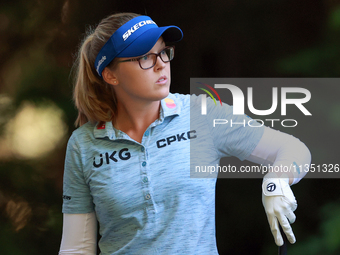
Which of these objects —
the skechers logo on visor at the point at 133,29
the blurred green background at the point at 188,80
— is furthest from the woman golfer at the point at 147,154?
the blurred green background at the point at 188,80

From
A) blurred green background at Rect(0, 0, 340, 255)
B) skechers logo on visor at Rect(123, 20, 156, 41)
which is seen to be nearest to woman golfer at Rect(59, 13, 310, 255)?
skechers logo on visor at Rect(123, 20, 156, 41)

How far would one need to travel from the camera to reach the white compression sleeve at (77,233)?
4.39ft

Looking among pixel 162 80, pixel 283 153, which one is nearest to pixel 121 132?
pixel 162 80

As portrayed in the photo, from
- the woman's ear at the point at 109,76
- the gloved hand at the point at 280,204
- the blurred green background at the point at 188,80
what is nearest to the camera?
the gloved hand at the point at 280,204

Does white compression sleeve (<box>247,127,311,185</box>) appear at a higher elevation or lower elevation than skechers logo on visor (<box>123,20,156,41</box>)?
lower

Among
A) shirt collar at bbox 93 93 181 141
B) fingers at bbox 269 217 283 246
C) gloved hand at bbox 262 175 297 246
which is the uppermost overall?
shirt collar at bbox 93 93 181 141

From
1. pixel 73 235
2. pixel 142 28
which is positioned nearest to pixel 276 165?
pixel 142 28

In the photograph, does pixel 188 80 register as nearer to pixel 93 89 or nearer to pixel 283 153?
pixel 93 89

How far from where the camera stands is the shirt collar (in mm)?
1259

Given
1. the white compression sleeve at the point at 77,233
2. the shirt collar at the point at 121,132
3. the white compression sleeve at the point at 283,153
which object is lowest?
the white compression sleeve at the point at 77,233

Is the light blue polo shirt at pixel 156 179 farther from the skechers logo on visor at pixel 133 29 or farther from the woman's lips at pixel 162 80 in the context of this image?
the skechers logo on visor at pixel 133 29

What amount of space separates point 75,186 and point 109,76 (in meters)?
0.39

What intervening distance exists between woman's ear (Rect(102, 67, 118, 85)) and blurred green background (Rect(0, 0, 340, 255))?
0.60 m

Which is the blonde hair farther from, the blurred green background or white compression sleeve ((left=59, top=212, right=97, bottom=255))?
the blurred green background
